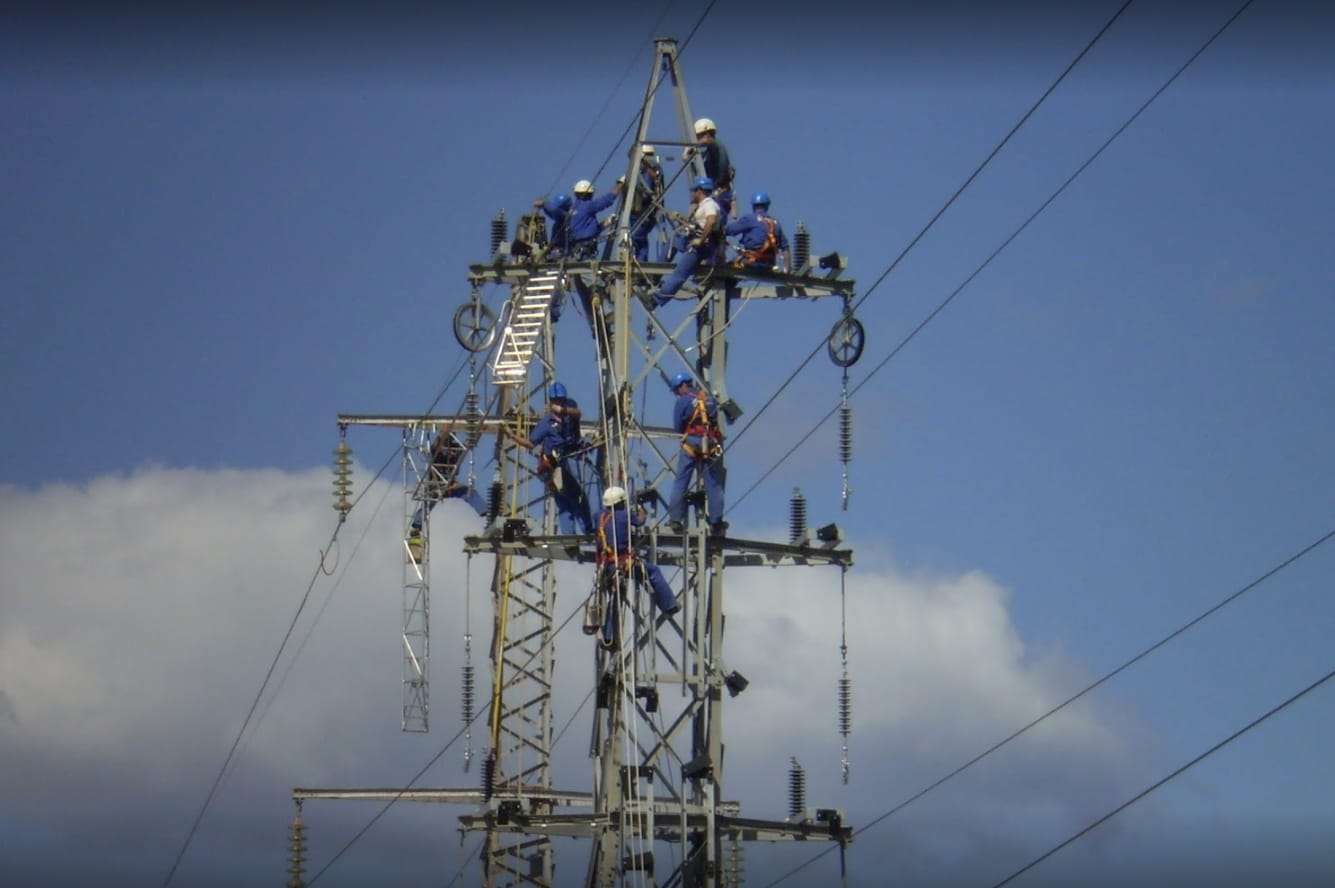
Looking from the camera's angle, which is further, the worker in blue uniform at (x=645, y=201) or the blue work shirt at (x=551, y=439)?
the blue work shirt at (x=551, y=439)

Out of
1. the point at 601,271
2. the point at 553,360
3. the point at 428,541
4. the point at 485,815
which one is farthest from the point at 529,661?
the point at 601,271

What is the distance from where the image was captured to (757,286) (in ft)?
125

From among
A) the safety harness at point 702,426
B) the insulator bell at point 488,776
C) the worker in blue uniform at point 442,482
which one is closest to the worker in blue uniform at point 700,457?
the safety harness at point 702,426

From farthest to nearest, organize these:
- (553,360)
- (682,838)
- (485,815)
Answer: (553,360) → (485,815) → (682,838)

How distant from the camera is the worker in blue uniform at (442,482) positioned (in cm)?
5228

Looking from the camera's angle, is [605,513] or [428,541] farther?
[428,541]

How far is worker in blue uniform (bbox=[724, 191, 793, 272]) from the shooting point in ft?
125

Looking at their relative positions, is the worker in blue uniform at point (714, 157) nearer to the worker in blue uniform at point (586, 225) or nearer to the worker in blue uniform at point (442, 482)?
the worker in blue uniform at point (586, 225)

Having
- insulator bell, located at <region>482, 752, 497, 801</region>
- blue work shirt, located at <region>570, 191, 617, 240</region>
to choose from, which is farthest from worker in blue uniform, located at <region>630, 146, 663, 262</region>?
insulator bell, located at <region>482, 752, 497, 801</region>

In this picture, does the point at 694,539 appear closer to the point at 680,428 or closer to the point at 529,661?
the point at 680,428

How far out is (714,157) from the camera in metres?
38.8

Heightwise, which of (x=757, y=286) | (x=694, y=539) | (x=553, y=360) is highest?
(x=553, y=360)

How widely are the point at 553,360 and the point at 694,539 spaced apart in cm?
1026

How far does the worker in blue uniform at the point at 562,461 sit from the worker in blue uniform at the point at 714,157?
12.4 ft
